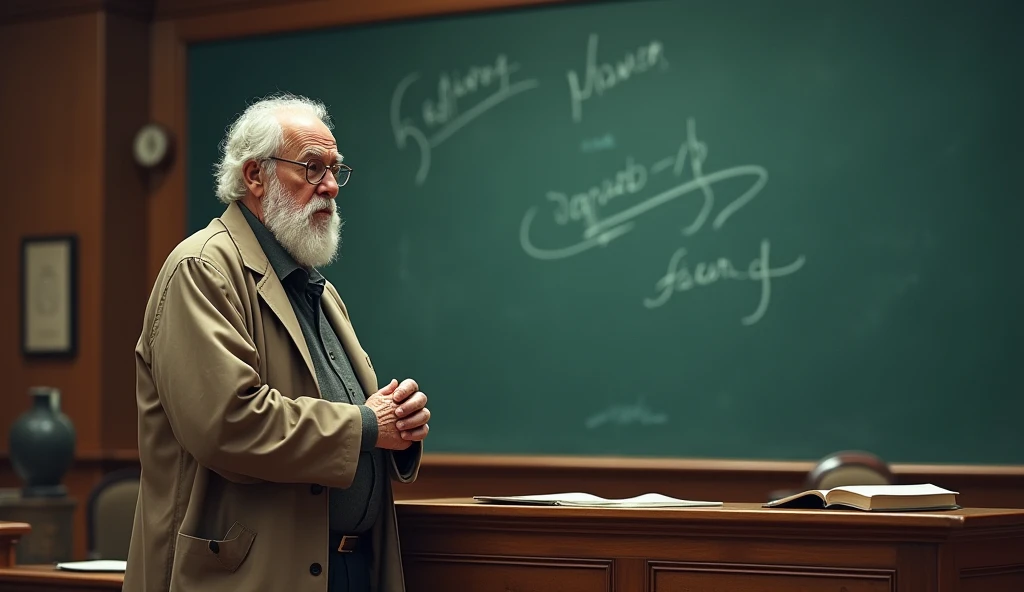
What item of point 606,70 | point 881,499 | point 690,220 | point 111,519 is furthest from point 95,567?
point 606,70

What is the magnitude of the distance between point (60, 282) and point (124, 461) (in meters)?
0.86

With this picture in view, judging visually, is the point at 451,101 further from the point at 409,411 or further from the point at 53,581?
the point at 409,411

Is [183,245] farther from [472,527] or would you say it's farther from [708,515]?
[708,515]

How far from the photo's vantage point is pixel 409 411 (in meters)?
2.44

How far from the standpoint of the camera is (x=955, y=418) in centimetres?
464

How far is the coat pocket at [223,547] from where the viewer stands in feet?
7.62

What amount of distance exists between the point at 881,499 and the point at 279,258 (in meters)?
1.18

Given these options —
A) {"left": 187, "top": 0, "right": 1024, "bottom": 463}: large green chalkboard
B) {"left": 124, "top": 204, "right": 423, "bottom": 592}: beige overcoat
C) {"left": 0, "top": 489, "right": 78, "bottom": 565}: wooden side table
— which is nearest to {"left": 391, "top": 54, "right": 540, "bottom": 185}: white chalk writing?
{"left": 187, "top": 0, "right": 1024, "bottom": 463}: large green chalkboard

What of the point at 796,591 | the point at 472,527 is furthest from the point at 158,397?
the point at 796,591

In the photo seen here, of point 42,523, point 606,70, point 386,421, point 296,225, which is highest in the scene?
point 606,70

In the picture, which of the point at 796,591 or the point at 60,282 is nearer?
the point at 796,591

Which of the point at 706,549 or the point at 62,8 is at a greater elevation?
the point at 62,8

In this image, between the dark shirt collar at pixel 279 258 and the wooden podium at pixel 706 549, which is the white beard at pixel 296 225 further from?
the wooden podium at pixel 706 549

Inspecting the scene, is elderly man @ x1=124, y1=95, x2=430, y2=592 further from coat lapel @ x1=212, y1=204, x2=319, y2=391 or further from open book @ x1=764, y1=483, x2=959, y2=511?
open book @ x1=764, y1=483, x2=959, y2=511
